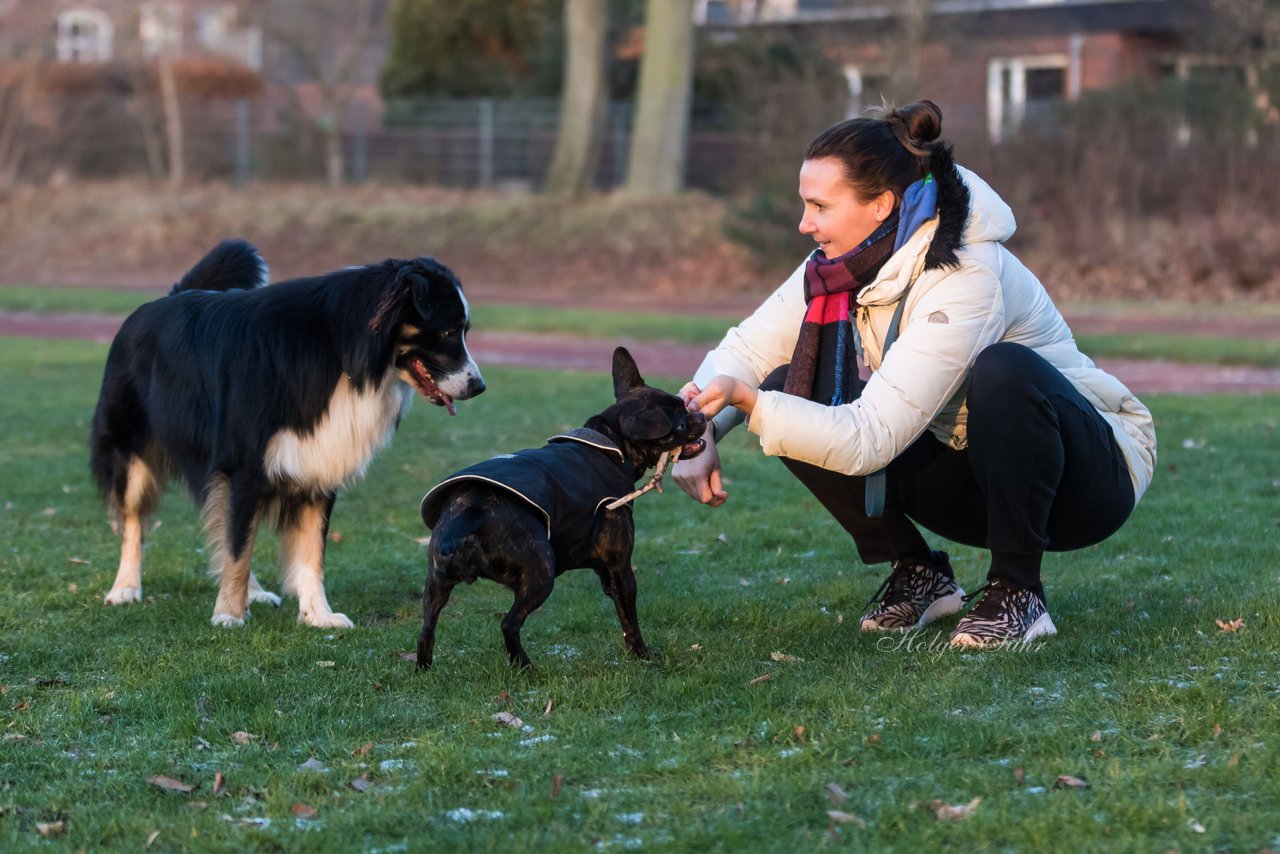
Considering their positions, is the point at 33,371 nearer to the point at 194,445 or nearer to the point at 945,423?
the point at 194,445

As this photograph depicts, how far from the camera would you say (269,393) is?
5551 mm

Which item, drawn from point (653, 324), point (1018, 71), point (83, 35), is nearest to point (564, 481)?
point (653, 324)

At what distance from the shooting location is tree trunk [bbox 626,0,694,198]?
2719 cm

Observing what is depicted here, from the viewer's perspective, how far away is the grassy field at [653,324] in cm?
1561

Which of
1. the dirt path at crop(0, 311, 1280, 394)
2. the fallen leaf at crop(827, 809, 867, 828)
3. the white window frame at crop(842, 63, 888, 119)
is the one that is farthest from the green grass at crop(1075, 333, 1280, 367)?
the fallen leaf at crop(827, 809, 867, 828)

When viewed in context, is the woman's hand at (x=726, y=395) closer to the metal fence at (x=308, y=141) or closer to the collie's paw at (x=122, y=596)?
the collie's paw at (x=122, y=596)

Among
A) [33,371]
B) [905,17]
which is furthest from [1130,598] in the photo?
[905,17]

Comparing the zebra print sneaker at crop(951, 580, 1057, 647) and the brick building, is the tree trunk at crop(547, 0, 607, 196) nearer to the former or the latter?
the brick building

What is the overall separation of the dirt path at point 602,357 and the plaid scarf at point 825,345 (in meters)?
8.99

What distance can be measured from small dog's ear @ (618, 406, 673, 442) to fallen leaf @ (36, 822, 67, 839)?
2129mm

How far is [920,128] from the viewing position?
15.3ft

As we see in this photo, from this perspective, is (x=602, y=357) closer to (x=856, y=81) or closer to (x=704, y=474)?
(x=704, y=474)

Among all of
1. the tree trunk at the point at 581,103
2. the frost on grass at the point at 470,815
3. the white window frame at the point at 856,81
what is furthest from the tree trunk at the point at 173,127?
the frost on grass at the point at 470,815

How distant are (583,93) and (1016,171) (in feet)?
30.0
